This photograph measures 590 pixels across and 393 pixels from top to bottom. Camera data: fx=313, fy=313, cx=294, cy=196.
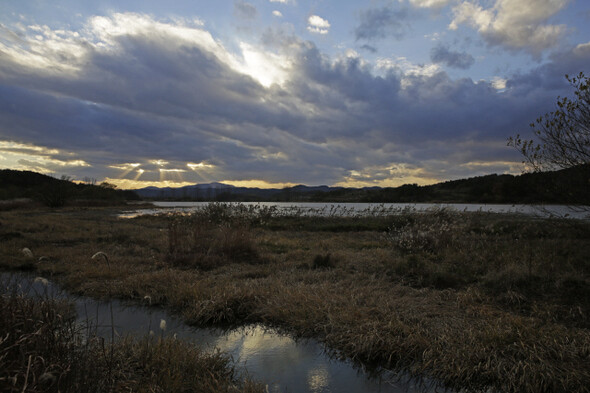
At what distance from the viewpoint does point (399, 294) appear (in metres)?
7.17

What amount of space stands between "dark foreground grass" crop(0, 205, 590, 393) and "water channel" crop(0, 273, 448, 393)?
0.31 metres

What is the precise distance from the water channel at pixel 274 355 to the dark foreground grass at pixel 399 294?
1.02 ft

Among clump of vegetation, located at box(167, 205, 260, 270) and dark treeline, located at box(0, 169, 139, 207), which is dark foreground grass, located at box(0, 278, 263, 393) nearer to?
clump of vegetation, located at box(167, 205, 260, 270)

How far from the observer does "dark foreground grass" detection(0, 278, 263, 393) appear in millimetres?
2770

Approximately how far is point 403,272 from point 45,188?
183 ft

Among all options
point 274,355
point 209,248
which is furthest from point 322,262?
point 274,355

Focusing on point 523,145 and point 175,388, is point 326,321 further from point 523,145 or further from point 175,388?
point 523,145

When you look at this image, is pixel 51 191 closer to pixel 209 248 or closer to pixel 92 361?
pixel 209 248

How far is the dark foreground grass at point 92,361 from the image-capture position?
2770mm

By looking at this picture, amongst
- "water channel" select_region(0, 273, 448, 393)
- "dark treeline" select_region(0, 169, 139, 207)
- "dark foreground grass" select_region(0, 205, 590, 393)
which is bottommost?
"water channel" select_region(0, 273, 448, 393)

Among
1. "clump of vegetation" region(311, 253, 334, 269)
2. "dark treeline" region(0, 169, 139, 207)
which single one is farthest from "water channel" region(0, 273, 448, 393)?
"dark treeline" region(0, 169, 139, 207)

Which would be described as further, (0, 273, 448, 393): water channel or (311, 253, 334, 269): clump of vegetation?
(311, 253, 334, 269): clump of vegetation

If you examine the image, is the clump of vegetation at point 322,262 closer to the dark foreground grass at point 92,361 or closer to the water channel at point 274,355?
the water channel at point 274,355

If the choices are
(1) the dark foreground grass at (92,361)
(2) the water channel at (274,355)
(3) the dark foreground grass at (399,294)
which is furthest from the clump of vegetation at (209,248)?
(1) the dark foreground grass at (92,361)
